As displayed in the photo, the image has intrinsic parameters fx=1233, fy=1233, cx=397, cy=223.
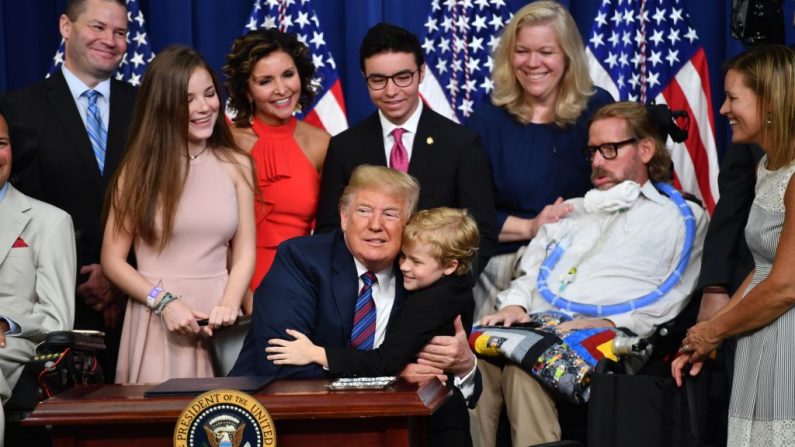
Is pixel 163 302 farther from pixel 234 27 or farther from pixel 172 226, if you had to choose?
pixel 234 27

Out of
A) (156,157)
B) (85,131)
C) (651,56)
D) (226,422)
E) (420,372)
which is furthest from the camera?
(651,56)

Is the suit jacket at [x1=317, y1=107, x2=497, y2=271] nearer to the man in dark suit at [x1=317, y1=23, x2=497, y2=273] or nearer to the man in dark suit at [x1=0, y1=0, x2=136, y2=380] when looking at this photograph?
the man in dark suit at [x1=317, y1=23, x2=497, y2=273]

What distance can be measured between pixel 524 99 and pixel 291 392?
2.44 meters

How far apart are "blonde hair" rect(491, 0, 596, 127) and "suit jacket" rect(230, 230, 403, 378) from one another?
5.25 feet

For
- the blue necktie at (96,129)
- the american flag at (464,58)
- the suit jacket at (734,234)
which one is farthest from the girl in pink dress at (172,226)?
the american flag at (464,58)

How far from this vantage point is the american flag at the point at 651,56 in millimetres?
6160

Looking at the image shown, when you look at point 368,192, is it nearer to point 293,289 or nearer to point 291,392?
point 293,289

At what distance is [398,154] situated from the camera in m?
5.02

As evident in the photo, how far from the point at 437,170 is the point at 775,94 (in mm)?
1455

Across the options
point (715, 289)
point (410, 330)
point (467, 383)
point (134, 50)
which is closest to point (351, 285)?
point (410, 330)

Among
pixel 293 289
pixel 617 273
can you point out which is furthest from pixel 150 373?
pixel 617 273

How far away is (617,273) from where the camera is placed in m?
4.85

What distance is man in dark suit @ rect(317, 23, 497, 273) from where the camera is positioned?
16.0 ft

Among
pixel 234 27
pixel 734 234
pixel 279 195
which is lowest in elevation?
pixel 734 234
